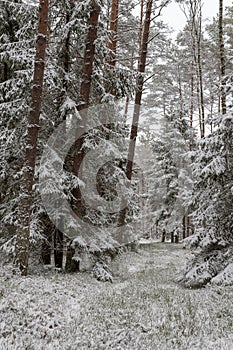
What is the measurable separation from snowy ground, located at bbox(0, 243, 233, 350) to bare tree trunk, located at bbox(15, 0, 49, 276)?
69 centimetres

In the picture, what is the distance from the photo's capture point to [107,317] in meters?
6.02

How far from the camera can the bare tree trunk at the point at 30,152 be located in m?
8.45

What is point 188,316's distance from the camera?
6.13 meters

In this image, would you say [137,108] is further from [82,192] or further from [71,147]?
[82,192]

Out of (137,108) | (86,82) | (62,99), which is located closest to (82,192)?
(62,99)

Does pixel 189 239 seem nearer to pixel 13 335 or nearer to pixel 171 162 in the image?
pixel 13 335

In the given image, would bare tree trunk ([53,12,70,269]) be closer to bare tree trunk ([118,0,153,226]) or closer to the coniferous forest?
the coniferous forest

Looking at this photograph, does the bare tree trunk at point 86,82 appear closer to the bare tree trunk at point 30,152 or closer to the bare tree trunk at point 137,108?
the bare tree trunk at point 30,152

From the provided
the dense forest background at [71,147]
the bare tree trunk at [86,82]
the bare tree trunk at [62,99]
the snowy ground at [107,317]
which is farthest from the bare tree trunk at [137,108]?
the snowy ground at [107,317]

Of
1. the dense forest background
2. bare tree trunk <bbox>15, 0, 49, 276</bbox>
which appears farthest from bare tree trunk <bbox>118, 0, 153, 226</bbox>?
bare tree trunk <bbox>15, 0, 49, 276</bbox>

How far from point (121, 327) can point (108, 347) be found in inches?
27.3

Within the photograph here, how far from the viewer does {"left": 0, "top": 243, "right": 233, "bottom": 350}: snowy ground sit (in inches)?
198

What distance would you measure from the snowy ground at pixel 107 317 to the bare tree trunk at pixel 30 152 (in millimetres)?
692

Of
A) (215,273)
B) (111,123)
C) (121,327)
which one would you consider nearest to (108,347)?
(121,327)
